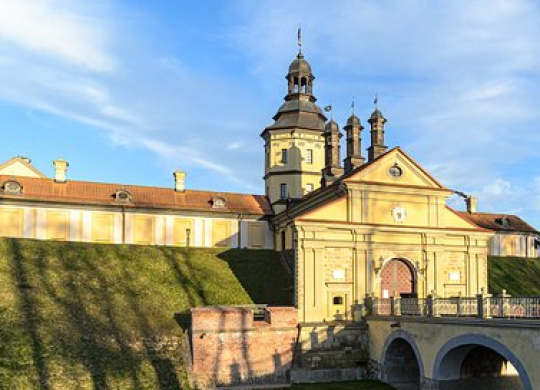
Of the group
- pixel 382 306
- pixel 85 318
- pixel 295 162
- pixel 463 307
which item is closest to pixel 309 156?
pixel 295 162

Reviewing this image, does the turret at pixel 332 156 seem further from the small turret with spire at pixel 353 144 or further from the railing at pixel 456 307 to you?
the railing at pixel 456 307

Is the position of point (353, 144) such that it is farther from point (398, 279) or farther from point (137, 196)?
point (137, 196)

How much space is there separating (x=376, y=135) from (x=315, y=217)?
26.3 ft

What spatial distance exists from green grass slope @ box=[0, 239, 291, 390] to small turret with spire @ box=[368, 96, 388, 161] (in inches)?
367

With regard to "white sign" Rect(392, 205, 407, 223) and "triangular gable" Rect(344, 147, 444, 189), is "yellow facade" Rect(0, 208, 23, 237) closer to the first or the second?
"triangular gable" Rect(344, 147, 444, 189)

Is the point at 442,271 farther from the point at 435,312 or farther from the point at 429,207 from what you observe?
the point at 435,312

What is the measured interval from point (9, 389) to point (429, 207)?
20917 mm

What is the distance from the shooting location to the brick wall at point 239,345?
20.6 metres

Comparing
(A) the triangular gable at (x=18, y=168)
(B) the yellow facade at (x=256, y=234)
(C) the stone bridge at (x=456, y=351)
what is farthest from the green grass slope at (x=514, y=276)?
(A) the triangular gable at (x=18, y=168)

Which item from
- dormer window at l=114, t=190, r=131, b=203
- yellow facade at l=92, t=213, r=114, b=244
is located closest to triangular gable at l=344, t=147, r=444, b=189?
dormer window at l=114, t=190, r=131, b=203

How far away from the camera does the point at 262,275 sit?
31.4 meters

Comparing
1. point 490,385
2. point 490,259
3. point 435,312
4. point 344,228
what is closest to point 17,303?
point 344,228

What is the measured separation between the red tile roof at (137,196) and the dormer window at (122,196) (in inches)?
12.3

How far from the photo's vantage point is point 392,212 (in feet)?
87.0
